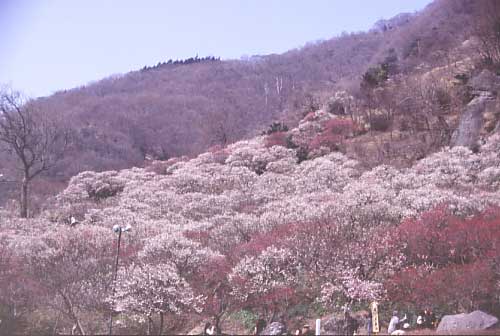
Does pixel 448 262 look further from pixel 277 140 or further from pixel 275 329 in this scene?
pixel 277 140

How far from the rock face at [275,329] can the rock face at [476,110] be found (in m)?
15.4

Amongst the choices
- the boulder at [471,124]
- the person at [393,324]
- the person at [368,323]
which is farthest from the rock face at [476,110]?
the person at [393,324]

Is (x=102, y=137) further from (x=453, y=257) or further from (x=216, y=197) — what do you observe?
(x=453, y=257)

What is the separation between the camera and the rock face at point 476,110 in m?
24.2

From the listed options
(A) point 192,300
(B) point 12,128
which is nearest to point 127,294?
(A) point 192,300

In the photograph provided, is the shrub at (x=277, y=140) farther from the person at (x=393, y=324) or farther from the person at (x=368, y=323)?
the person at (x=393, y=324)

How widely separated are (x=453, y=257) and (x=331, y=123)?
18.8 m

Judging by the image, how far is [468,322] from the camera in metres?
11.1

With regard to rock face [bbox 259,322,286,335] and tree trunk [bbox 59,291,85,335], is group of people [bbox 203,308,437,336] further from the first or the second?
tree trunk [bbox 59,291,85,335]

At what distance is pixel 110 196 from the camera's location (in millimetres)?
29328

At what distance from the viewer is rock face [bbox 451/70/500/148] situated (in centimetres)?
2425

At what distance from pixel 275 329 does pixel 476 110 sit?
688 inches

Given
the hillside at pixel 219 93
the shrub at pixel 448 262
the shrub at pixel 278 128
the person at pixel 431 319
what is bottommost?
the person at pixel 431 319

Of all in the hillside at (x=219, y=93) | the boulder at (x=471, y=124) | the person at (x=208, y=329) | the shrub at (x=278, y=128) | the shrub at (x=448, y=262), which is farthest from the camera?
the hillside at (x=219, y=93)
